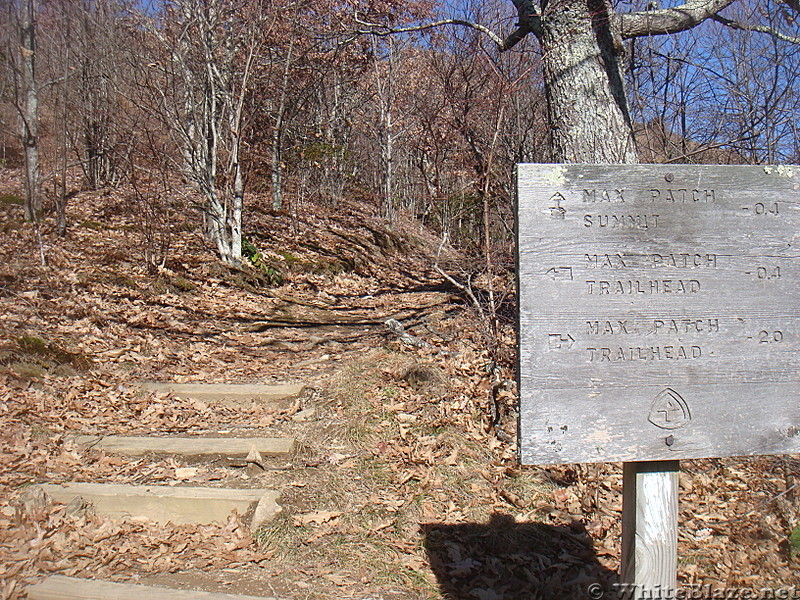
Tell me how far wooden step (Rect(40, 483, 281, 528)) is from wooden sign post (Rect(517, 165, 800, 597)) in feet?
7.85

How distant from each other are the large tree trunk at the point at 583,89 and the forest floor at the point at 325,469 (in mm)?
1458

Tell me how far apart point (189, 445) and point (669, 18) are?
18.5ft

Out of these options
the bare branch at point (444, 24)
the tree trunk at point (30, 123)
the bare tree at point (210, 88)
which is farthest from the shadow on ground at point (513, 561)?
the tree trunk at point (30, 123)

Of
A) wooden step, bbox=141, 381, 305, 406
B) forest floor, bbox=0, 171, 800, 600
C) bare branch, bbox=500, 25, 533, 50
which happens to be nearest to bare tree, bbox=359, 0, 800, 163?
bare branch, bbox=500, 25, 533, 50

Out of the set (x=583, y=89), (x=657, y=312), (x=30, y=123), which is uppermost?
(x=30, y=123)

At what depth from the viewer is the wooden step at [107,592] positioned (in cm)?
326

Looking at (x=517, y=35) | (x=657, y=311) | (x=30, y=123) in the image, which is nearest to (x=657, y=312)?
(x=657, y=311)

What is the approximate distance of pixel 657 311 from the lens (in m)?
2.27

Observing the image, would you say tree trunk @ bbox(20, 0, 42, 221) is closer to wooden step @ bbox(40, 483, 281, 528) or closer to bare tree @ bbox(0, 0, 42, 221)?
bare tree @ bbox(0, 0, 42, 221)

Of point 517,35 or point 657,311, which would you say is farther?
point 517,35

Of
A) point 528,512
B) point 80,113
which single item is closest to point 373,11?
point 80,113

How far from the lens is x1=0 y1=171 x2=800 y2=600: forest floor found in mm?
3627

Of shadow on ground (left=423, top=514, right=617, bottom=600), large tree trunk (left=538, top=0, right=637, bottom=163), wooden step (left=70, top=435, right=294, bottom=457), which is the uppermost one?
large tree trunk (left=538, top=0, right=637, bottom=163)

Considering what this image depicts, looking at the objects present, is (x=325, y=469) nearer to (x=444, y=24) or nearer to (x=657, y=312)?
(x=657, y=312)
